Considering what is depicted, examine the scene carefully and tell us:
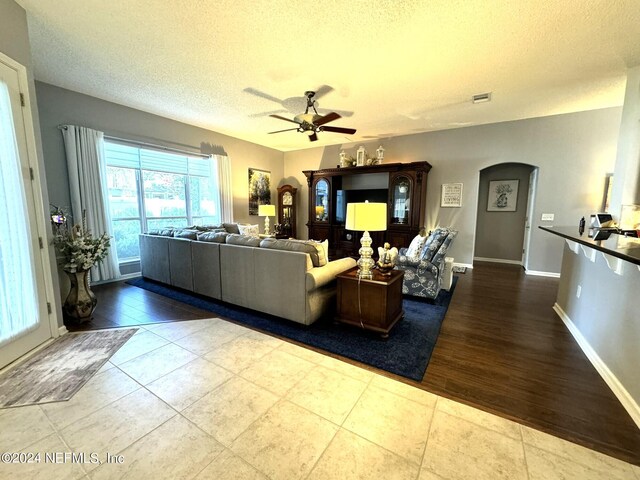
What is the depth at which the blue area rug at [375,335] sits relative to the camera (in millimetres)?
2270

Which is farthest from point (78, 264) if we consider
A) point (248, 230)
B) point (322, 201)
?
point (322, 201)

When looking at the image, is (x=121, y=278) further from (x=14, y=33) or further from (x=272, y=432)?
(x=272, y=432)

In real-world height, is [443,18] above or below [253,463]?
above

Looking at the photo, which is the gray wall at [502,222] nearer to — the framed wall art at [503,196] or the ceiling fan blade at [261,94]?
the framed wall art at [503,196]

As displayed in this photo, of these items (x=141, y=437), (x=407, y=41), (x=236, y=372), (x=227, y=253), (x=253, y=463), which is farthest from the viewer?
(x=227, y=253)

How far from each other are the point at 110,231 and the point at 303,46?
4.11m

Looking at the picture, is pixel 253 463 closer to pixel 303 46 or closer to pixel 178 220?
pixel 303 46

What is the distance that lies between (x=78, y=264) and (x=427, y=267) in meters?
4.20

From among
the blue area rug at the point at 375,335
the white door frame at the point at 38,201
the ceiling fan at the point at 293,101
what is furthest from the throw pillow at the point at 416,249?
the white door frame at the point at 38,201

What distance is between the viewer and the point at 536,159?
4922 mm

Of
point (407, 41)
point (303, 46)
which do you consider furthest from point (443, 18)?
point (303, 46)

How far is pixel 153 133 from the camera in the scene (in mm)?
4816

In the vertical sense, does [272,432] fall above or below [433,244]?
below

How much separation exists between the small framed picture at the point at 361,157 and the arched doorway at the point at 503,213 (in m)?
2.85
